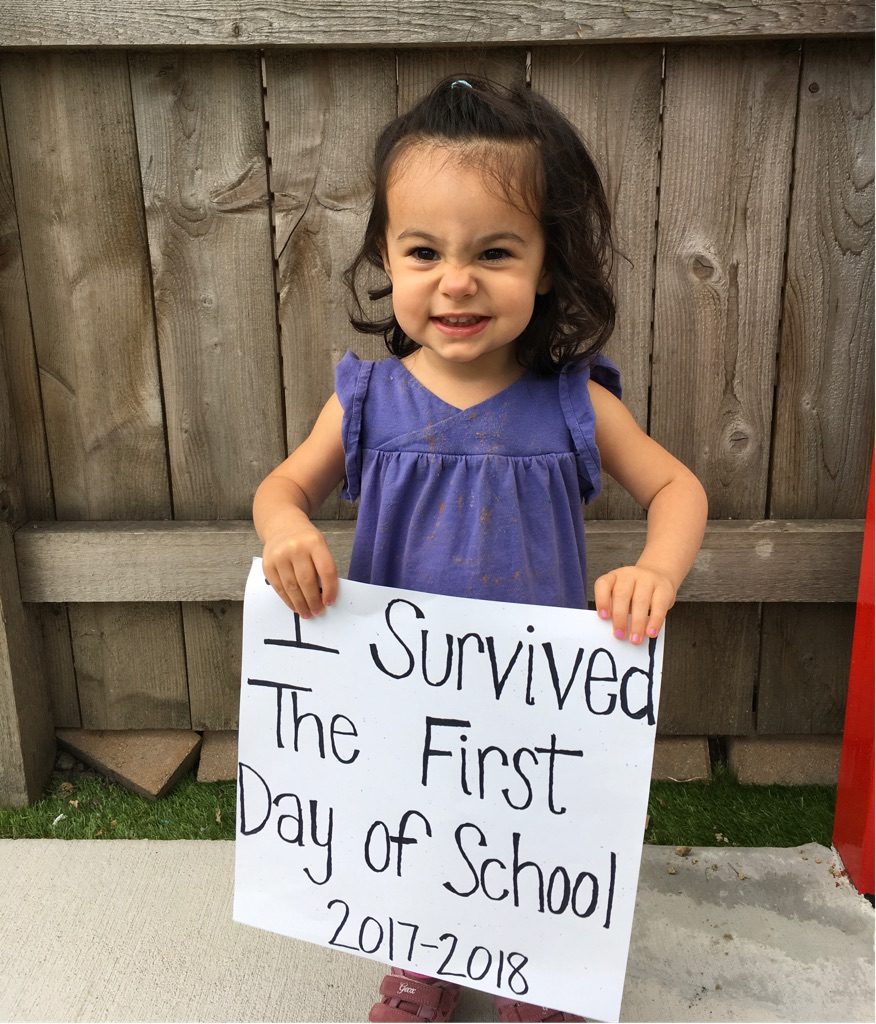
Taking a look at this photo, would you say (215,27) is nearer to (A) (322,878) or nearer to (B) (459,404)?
(B) (459,404)

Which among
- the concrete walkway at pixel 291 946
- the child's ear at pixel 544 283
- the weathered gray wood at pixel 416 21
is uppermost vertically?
the weathered gray wood at pixel 416 21

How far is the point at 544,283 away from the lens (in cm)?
143

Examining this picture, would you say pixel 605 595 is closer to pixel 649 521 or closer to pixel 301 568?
pixel 649 521

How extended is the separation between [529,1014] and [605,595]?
0.78 metres

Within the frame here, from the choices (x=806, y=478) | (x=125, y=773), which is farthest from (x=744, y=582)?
(x=125, y=773)

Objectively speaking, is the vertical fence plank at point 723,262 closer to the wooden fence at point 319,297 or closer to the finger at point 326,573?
the wooden fence at point 319,297

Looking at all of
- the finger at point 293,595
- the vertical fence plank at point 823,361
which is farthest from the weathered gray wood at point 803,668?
the finger at point 293,595

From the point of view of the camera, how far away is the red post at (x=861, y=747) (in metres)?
1.79

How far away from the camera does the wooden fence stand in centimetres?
181

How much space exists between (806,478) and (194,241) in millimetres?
1408

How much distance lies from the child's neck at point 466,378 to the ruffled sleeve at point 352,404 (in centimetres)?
8

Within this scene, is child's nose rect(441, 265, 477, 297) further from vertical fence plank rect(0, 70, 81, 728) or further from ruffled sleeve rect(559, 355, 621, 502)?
vertical fence plank rect(0, 70, 81, 728)

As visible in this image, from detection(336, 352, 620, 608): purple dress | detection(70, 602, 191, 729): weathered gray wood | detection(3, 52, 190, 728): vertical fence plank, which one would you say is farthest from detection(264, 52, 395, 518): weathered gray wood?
detection(70, 602, 191, 729): weathered gray wood

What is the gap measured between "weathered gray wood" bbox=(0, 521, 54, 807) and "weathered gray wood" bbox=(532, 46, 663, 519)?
141 cm
